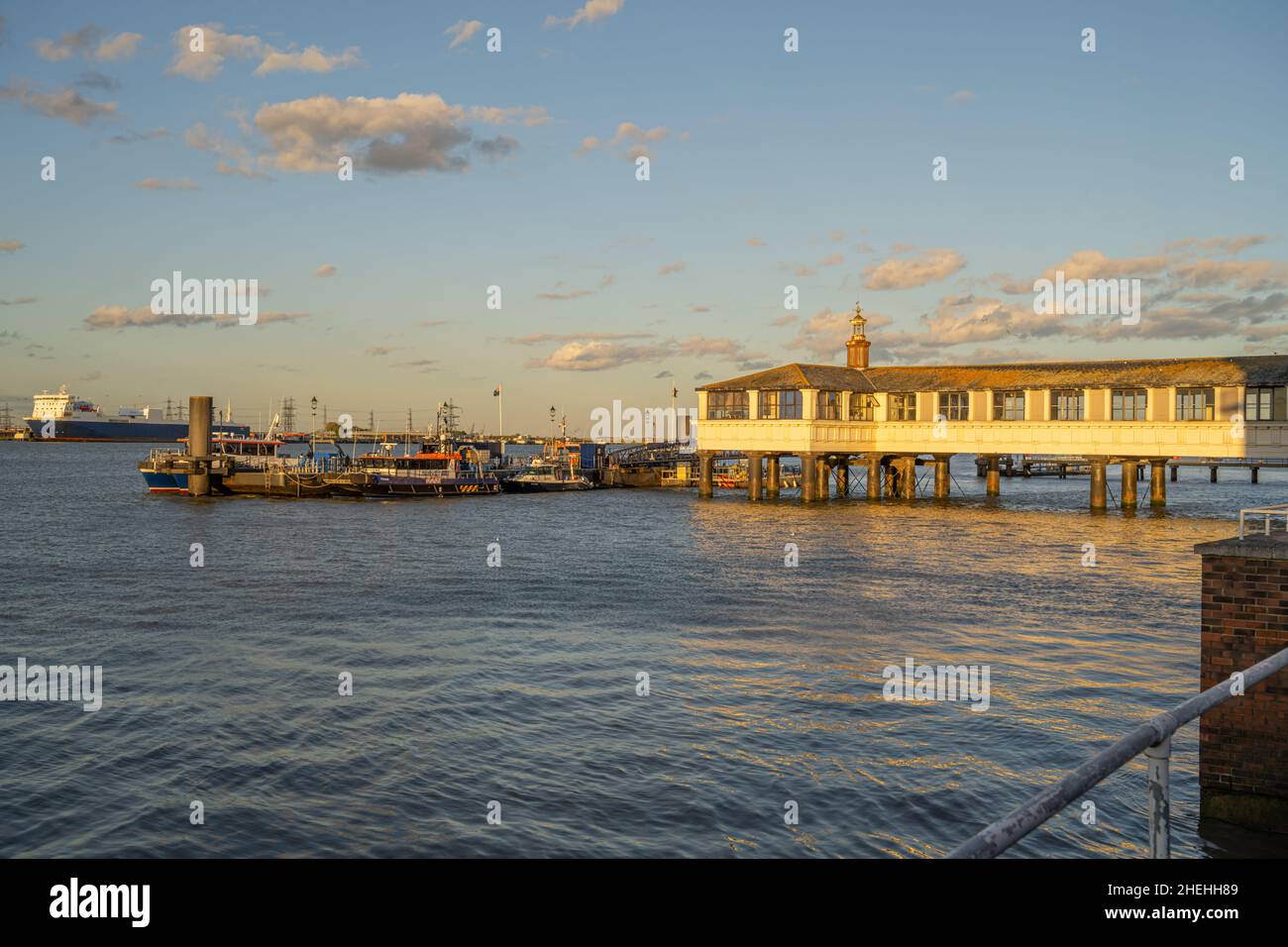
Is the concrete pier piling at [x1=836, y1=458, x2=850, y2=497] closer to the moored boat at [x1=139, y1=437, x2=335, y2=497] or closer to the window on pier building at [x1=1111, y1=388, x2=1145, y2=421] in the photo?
the window on pier building at [x1=1111, y1=388, x2=1145, y2=421]

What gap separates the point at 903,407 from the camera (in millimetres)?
81625

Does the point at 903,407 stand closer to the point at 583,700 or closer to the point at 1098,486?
the point at 1098,486

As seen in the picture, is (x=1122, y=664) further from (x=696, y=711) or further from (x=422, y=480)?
(x=422, y=480)

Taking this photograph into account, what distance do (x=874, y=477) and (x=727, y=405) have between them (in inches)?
514

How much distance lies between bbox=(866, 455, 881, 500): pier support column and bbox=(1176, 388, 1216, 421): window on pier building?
22435mm

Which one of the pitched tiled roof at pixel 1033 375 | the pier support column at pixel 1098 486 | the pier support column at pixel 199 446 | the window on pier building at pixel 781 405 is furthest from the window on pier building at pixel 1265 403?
the pier support column at pixel 199 446

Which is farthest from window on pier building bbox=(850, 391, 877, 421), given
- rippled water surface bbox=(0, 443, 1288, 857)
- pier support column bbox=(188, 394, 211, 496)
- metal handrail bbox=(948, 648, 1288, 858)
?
metal handrail bbox=(948, 648, 1288, 858)

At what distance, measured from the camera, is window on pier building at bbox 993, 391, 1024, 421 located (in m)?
75.1

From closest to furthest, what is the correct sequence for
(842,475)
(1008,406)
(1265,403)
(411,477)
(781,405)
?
(1265,403)
(1008,406)
(781,405)
(842,475)
(411,477)

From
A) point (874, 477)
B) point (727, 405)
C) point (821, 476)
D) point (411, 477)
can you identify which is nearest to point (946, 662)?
point (727, 405)

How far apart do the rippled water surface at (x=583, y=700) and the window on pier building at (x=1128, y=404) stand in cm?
2553

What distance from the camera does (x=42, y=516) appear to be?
73.6 m
